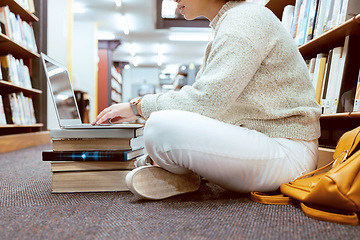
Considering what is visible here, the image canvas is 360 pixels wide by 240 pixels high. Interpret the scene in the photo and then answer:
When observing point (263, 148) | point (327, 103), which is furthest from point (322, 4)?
point (263, 148)

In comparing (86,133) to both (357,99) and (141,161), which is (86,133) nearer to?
(141,161)

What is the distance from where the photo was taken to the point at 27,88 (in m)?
2.71

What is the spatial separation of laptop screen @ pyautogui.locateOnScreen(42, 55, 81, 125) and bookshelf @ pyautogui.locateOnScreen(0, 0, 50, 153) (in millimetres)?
1233

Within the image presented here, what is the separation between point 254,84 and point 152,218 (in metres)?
0.47

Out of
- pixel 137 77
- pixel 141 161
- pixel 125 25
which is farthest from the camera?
pixel 137 77

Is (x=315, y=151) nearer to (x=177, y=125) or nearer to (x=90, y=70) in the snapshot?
(x=177, y=125)

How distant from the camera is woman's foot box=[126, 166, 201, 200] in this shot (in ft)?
2.73

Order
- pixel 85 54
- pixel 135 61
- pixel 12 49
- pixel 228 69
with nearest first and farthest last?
pixel 228 69, pixel 12 49, pixel 85 54, pixel 135 61

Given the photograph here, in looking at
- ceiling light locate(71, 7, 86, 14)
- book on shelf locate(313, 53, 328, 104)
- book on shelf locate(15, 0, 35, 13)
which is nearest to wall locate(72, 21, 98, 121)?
ceiling light locate(71, 7, 86, 14)

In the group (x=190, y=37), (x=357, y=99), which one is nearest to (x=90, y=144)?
(x=357, y=99)

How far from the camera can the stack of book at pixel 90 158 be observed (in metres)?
0.93

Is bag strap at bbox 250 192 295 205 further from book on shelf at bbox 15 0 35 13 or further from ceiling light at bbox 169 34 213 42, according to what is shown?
ceiling light at bbox 169 34 213 42

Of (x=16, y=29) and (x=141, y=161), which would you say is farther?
(x=16, y=29)

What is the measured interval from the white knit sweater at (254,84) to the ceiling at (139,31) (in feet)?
18.1
